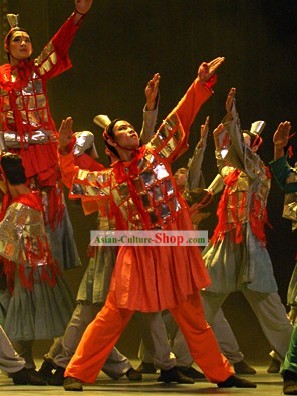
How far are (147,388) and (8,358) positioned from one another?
622 millimetres

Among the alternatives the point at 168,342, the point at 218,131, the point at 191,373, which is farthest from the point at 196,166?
the point at 191,373

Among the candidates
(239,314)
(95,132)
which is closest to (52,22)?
(95,132)

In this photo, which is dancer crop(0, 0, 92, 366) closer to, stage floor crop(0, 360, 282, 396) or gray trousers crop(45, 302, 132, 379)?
gray trousers crop(45, 302, 132, 379)

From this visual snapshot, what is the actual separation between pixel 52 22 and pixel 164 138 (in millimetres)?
2030

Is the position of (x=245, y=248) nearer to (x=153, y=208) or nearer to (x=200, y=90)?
(x=153, y=208)

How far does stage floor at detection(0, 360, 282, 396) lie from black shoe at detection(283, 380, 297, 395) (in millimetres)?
80

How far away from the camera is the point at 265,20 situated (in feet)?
26.0

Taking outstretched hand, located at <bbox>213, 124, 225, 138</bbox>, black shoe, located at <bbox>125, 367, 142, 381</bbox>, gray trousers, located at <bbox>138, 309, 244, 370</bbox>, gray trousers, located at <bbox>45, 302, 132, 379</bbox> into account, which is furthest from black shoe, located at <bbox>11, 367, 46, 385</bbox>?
outstretched hand, located at <bbox>213, 124, 225, 138</bbox>

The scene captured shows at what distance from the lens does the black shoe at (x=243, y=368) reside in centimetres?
723

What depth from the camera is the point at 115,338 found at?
630 cm

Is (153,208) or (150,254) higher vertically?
(153,208)

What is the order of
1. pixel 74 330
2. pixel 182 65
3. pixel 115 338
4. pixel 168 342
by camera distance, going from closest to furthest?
pixel 115 338
pixel 74 330
pixel 168 342
pixel 182 65

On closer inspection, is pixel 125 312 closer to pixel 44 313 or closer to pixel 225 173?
pixel 44 313

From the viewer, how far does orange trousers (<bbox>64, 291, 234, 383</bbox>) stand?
6.27 metres
